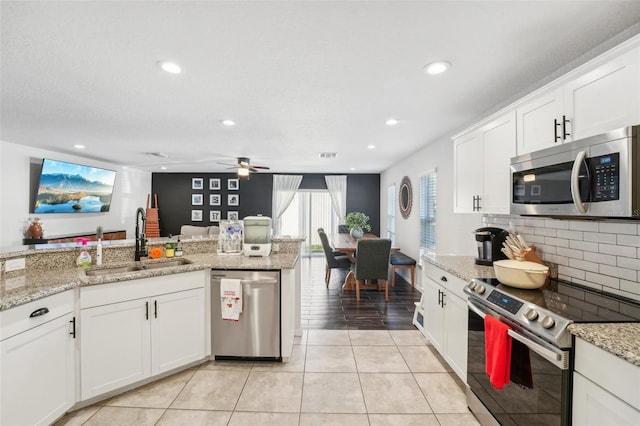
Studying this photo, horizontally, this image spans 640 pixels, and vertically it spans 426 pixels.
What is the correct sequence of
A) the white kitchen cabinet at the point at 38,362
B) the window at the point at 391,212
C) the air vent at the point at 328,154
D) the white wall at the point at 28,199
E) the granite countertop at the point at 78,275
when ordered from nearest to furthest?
the white kitchen cabinet at the point at 38,362, the granite countertop at the point at 78,275, the white wall at the point at 28,199, the air vent at the point at 328,154, the window at the point at 391,212

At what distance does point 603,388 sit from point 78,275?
301 cm

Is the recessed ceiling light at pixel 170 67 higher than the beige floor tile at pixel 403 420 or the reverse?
higher

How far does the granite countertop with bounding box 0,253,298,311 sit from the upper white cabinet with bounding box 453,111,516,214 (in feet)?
5.73

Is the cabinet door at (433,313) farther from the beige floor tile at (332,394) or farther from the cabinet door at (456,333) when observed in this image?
the beige floor tile at (332,394)

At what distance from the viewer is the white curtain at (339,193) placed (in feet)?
26.6

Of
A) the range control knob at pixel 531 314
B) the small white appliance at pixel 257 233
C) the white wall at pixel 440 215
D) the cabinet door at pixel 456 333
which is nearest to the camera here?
the range control knob at pixel 531 314

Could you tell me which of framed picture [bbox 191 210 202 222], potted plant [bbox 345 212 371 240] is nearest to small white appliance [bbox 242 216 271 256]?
potted plant [bbox 345 212 371 240]

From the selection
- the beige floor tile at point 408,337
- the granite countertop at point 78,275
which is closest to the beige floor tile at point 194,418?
the granite countertop at point 78,275

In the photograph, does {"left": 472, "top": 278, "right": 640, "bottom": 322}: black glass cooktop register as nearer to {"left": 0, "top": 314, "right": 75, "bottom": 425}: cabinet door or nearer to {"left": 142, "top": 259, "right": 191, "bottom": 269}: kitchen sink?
{"left": 142, "top": 259, "right": 191, "bottom": 269}: kitchen sink

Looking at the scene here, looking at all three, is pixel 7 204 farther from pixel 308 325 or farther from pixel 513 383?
pixel 513 383

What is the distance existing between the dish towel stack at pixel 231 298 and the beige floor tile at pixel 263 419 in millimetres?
759

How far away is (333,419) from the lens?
194 centimetres

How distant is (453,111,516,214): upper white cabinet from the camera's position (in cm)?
220

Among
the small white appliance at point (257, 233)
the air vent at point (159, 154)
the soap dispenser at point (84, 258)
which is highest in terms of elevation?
the air vent at point (159, 154)
